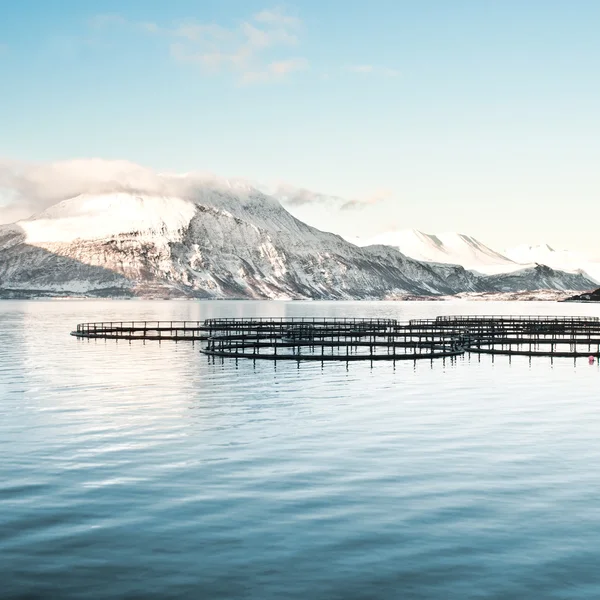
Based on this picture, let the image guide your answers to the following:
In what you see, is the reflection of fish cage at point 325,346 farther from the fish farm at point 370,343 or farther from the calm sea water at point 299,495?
the calm sea water at point 299,495

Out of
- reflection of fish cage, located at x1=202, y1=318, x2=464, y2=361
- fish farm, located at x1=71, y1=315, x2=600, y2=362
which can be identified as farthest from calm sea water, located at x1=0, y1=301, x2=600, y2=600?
fish farm, located at x1=71, y1=315, x2=600, y2=362

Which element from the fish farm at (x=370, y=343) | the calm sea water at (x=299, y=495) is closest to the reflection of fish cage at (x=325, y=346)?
the fish farm at (x=370, y=343)

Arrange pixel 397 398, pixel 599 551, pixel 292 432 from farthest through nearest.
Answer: pixel 397 398, pixel 292 432, pixel 599 551

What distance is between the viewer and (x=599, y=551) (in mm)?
21672

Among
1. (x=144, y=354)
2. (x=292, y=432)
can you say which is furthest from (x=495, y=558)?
(x=144, y=354)

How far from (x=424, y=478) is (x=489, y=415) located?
18.7m

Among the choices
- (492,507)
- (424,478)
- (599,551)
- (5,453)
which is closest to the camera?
(599,551)

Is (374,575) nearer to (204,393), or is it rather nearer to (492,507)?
(492,507)

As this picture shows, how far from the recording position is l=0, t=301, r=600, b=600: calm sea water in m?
19.7

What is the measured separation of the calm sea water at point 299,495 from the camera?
776 inches

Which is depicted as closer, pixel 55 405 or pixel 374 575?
pixel 374 575

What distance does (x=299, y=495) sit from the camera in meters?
27.7

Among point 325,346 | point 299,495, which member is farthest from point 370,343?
point 299,495

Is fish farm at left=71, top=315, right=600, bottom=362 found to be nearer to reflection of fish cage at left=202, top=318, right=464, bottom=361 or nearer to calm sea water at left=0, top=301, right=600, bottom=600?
reflection of fish cage at left=202, top=318, right=464, bottom=361
